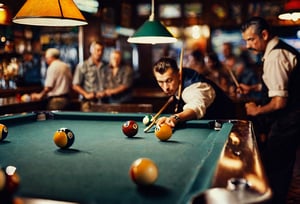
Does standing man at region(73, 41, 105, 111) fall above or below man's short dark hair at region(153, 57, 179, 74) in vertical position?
below

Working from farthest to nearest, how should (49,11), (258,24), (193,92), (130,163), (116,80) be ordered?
(116,80)
(258,24)
(193,92)
(49,11)
(130,163)

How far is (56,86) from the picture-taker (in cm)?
567

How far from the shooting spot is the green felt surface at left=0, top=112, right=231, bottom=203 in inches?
51.4

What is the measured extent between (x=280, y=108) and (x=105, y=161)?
191 centimetres

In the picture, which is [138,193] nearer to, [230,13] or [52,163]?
[52,163]

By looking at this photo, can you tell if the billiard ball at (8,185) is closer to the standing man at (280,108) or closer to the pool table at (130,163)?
the pool table at (130,163)

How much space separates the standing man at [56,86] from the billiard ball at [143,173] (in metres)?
4.31

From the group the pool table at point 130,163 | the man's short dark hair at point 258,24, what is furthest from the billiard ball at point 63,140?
the man's short dark hair at point 258,24

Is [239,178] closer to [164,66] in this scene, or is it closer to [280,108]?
[164,66]

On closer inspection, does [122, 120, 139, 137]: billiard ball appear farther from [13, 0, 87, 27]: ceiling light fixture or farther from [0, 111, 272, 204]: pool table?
[13, 0, 87, 27]: ceiling light fixture

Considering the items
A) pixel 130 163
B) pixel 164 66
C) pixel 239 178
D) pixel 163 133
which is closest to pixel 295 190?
pixel 164 66

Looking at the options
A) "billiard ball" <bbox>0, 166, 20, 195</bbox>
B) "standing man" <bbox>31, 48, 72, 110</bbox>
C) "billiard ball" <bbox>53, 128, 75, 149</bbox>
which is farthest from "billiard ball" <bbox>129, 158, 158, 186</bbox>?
"standing man" <bbox>31, 48, 72, 110</bbox>

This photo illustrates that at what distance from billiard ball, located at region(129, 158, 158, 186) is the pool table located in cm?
3

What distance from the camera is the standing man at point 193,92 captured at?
300 centimetres
